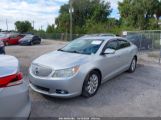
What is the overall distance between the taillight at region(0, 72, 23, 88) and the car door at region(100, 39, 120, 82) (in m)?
3.00

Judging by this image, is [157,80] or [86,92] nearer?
[86,92]

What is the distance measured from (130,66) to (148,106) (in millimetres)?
3053

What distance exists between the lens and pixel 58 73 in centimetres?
469

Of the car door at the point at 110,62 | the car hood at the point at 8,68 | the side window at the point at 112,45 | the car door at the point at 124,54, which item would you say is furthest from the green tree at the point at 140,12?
the car hood at the point at 8,68

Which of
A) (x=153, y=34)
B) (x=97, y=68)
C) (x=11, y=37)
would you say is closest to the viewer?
(x=97, y=68)

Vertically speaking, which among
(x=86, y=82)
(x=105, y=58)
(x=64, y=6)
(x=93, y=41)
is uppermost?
(x=64, y=6)

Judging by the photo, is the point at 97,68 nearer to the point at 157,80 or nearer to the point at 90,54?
the point at 90,54

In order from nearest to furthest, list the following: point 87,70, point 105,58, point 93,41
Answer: point 87,70, point 105,58, point 93,41

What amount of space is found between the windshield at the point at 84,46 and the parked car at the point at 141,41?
7.95 m

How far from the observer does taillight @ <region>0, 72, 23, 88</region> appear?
2.69 meters

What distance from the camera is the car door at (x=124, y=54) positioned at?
6758 mm

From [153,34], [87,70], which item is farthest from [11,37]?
[87,70]

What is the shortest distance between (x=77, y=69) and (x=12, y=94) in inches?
88.6

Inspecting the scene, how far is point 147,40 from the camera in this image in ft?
44.9
